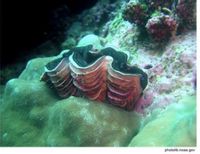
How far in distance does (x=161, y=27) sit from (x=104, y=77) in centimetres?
62

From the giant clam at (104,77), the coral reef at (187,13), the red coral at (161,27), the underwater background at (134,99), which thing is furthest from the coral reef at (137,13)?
the giant clam at (104,77)

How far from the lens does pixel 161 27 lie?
2.52 m

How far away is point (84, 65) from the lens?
2.38 meters

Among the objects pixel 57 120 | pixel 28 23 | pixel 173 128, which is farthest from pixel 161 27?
pixel 28 23

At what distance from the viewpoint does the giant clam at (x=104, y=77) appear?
2303 mm

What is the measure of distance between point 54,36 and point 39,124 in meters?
2.07

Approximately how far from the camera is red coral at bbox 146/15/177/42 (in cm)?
249

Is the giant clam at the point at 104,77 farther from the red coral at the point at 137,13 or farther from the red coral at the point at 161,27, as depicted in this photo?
the red coral at the point at 137,13

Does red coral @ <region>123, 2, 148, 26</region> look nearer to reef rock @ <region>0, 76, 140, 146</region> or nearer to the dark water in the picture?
reef rock @ <region>0, 76, 140, 146</region>

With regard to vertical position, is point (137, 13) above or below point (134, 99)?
above

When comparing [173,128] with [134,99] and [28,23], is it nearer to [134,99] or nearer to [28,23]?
[134,99]

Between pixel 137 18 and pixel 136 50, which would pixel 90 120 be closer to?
pixel 136 50

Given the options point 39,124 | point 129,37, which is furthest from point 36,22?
point 39,124

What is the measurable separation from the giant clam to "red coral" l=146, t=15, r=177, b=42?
0.35m
